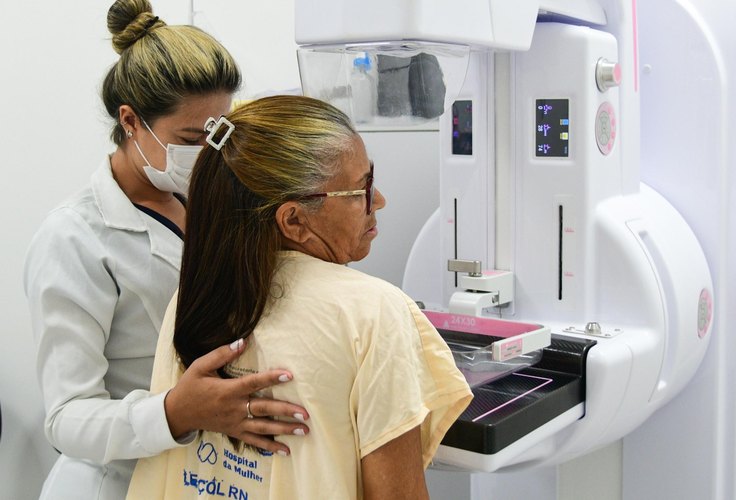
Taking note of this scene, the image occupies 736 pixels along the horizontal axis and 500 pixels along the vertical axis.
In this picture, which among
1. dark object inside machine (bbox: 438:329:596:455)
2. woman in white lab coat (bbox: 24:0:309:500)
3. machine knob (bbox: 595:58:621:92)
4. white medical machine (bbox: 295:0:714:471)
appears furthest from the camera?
machine knob (bbox: 595:58:621:92)

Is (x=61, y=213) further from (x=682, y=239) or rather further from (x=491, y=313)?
(x=682, y=239)

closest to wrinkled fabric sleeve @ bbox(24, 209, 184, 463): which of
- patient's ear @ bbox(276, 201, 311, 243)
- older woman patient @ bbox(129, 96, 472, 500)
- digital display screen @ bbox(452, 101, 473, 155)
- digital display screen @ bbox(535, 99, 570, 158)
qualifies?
older woman patient @ bbox(129, 96, 472, 500)

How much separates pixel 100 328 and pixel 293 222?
42cm

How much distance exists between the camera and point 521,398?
135cm

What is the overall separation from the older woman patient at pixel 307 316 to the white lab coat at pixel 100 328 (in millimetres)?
151

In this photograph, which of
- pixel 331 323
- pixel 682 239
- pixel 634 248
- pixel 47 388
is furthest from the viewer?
pixel 682 239

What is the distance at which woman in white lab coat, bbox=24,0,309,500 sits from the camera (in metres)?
1.34

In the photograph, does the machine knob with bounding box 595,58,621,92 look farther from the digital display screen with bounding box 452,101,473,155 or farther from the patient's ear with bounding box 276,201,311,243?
the patient's ear with bounding box 276,201,311,243

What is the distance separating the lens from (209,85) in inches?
58.9

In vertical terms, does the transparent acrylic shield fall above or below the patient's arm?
above

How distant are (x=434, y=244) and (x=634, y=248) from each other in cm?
41

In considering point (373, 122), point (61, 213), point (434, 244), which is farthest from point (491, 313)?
point (61, 213)

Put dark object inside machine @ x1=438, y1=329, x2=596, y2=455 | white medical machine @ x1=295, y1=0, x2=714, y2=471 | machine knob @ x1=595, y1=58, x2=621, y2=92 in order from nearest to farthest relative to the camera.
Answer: dark object inside machine @ x1=438, y1=329, x2=596, y2=455 → white medical machine @ x1=295, y1=0, x2=714, y2=471 → machine knob @ x1=595, y1=58, x2=621, y2=92

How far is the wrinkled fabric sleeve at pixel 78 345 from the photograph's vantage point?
4.32ft
